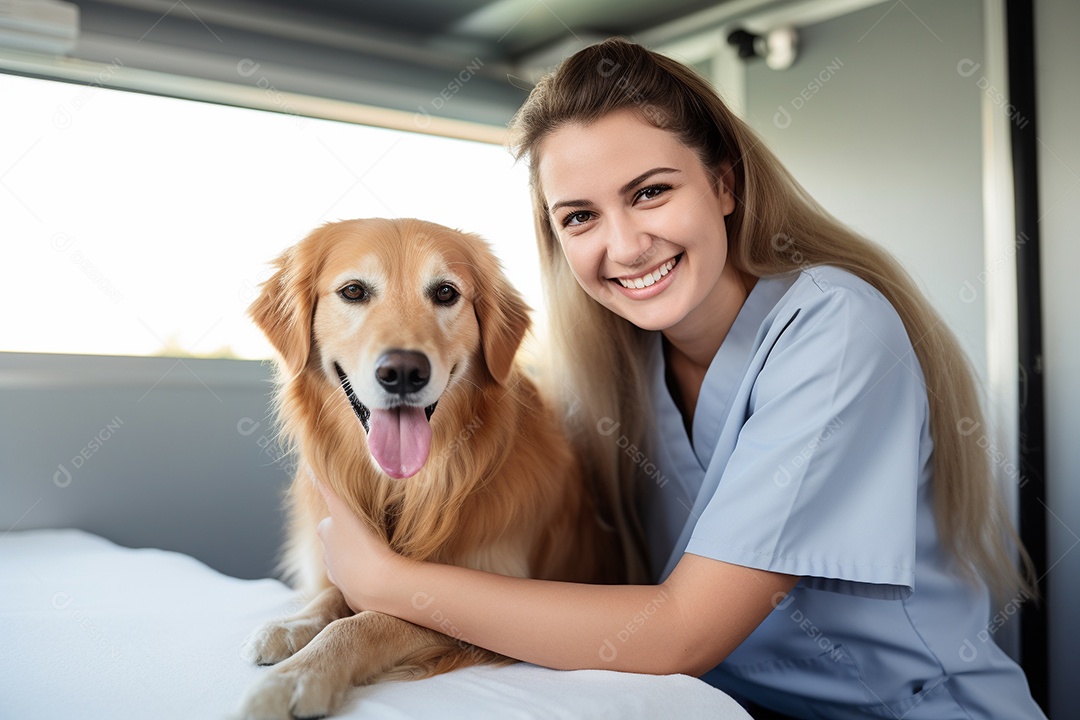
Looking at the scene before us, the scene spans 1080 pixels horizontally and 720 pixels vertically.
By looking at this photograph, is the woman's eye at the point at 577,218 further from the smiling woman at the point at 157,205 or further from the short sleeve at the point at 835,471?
the smiling woman at the point at 157,205

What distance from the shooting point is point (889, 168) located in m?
2.65

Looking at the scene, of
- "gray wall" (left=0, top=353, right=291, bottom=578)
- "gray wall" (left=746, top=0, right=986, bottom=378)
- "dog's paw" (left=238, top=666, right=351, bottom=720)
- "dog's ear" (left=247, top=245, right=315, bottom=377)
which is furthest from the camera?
"gray wall" (left=746, top=0, right=986, bottom=378)

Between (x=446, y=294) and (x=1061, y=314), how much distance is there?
188cm

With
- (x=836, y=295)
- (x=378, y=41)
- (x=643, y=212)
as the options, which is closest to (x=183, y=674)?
(x=643, y=212)

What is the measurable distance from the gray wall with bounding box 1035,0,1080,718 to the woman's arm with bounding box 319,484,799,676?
1617 mm

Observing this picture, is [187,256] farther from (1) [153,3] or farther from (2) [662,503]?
(2) [662,503]

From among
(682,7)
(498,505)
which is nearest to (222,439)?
(498,505)

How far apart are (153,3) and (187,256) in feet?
2.71

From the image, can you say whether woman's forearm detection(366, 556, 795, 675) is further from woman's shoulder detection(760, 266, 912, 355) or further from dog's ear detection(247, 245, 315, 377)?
dog's ear detection(247, 245, 315, 377)

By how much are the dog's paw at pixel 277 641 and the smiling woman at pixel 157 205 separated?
1.06 meters

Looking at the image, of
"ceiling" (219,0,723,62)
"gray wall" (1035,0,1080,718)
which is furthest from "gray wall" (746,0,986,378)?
"ceiling" (219,0,723,62)

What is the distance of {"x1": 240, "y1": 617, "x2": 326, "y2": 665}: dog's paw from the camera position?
114 cm

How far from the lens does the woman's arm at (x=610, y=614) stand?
3.35ft

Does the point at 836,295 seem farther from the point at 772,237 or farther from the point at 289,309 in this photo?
the point at 289,309
